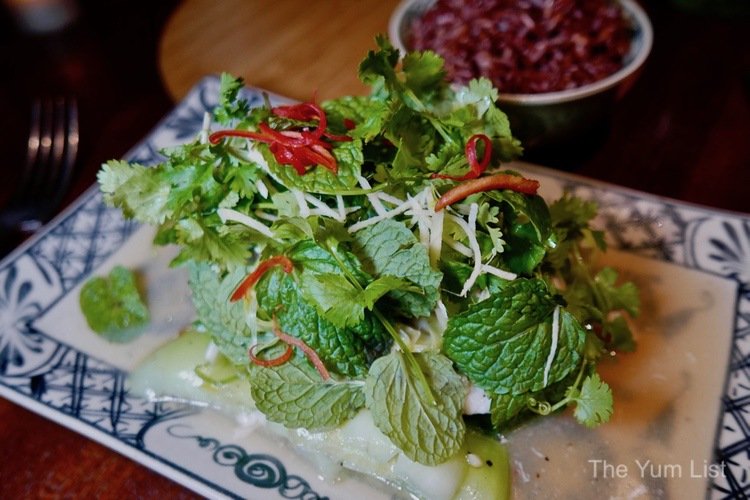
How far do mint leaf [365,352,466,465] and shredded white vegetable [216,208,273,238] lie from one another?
11.6 inches

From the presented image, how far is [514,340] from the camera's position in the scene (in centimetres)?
103

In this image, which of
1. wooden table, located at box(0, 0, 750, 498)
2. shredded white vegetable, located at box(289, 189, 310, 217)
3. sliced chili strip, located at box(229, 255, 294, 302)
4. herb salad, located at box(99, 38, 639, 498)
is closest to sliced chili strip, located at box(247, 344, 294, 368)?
herb salad, located at box(99, 38, 639, 498)

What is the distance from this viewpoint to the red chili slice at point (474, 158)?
3.61 feet

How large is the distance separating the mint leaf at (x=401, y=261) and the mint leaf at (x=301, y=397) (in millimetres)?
178

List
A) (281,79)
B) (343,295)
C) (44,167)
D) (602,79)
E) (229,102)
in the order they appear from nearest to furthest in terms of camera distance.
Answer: (343,295)
(229,102)
(602,79)
(44,167)
(281,79)

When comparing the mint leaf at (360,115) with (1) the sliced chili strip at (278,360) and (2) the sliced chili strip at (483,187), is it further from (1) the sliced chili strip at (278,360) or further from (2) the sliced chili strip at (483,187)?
(1) the sliced chili strip at (278,360)

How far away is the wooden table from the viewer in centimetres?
166

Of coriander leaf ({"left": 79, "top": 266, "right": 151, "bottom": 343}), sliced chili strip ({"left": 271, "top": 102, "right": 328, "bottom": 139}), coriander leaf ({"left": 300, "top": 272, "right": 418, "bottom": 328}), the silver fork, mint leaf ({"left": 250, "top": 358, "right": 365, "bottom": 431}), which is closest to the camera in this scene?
coriander leaf ({"left": 300, "top": 272, "right": 418, "bottom": 328})

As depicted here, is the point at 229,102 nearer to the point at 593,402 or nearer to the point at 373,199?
the point at 373,199

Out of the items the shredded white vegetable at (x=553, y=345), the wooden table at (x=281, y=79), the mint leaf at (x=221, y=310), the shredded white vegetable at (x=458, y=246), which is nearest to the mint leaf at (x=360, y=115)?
the shredded white vegetable at (x=458, y=246)

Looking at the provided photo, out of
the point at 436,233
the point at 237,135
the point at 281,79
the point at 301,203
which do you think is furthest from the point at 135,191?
the point at 281,79

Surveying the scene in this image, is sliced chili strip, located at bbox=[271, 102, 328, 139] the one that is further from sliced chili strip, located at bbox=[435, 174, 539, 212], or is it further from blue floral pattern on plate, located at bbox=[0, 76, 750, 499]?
blue floral pattern on plate, located at bbox=[0, 76, 750, 499]

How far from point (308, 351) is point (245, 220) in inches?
9.9

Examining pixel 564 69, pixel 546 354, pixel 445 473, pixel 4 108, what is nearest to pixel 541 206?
pixel 546 354
